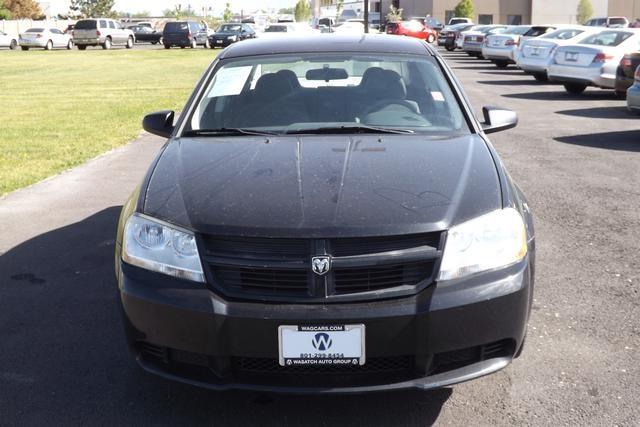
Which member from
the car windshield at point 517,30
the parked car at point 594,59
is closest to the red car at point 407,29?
the car windshield at point 517,30

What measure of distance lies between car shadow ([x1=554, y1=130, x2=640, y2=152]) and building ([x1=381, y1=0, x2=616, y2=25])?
68.7 metres

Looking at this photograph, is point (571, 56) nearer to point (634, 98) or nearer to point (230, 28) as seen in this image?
point (634, 98)

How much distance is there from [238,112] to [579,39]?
16615mm

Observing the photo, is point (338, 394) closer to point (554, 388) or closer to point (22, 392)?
point (554, 388)

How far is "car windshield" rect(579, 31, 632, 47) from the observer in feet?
60.0

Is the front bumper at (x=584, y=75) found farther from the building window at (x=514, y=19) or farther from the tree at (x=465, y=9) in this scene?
the building window at (x=514, y=19)

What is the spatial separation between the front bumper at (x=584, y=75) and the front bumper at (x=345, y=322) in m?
15.3

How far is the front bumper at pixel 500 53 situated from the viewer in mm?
27266

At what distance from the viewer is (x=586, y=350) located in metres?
4.14

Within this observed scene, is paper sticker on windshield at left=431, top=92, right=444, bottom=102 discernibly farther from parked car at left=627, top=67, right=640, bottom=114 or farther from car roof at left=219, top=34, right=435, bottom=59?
parked car at left=627, top=67, right=640, bottom=114

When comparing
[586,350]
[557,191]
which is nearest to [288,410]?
[586,350]

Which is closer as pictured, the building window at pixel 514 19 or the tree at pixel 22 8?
the building window at pixel 514 19

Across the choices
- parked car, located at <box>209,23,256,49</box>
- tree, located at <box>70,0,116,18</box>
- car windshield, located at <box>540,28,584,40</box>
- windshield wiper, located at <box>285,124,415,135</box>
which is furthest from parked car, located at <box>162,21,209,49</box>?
tree, located at <box>70,0,116,18</box>

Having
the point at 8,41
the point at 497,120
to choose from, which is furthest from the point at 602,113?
the point at 8,41
